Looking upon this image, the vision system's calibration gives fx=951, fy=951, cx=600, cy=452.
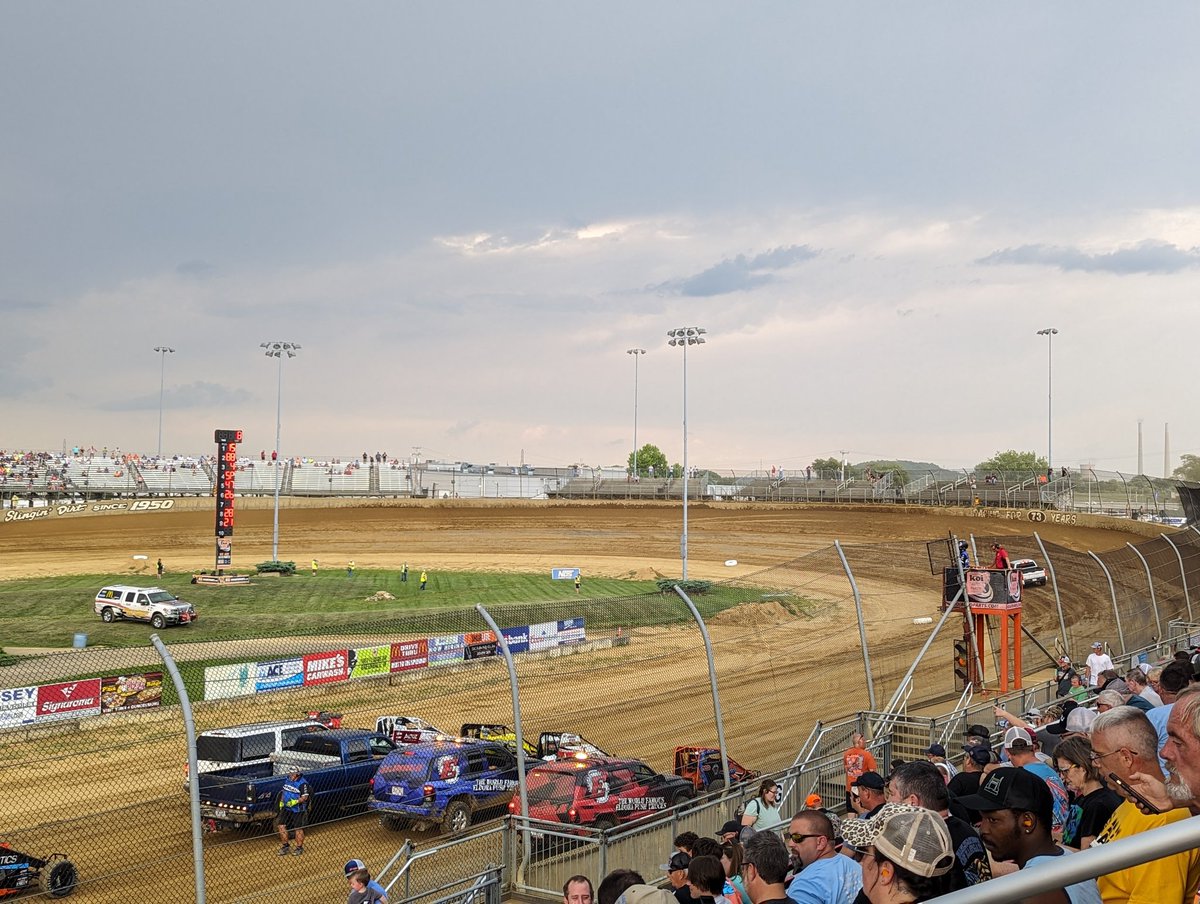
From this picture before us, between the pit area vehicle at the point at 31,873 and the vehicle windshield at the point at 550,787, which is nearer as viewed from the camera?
the pit area vehicle at the point at 31,873

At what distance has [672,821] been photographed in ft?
32.0

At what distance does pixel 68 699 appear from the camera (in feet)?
32.3

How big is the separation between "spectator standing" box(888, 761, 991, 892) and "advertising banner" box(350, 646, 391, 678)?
7730 mm

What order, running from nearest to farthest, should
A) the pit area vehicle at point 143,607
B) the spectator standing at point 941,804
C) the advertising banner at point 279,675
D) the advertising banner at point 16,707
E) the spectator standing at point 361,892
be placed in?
the spectator standing at point 941,804, the spectator standing at point 361,892, the advertising banner at point 16,707, the advertising banner at point 279,675, the pit area vehicle at point 143,607

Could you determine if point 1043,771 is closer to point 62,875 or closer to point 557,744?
point 557,744

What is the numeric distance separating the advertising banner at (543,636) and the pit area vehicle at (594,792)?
154 centimetres

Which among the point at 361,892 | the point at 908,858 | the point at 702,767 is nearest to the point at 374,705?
the point at 361,892

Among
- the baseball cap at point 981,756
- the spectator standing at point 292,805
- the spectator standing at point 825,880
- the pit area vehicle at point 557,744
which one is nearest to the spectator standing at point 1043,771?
the baseball cap at point 981,756

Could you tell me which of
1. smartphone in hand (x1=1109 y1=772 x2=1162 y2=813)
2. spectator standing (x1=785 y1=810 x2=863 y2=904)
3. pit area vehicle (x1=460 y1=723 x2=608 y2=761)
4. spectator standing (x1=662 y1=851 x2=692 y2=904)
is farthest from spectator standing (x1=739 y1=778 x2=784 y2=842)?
smartphone in hand (x1=1109 y1=772 x2=1162 y2=813)

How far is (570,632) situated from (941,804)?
717 centimetres

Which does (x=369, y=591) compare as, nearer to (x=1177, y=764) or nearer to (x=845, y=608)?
(x=845, y=608)

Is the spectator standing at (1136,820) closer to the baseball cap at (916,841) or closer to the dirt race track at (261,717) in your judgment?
the baseball cap at (916,841)

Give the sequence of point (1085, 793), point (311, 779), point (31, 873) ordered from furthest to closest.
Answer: point (311, 779) → point (31, 873) → point (1085, 793)

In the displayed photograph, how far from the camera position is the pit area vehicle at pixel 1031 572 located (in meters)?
24.6
